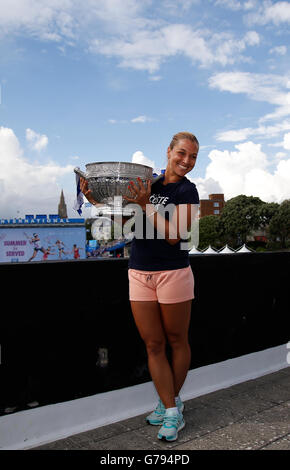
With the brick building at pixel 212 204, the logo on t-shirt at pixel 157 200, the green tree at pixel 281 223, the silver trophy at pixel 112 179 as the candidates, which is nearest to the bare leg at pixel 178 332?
the logo on t-shirt at pixel 157 200

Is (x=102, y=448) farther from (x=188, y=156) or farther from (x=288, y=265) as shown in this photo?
(x=288, y=265)

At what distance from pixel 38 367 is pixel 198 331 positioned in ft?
4.97

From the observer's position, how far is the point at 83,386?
301 cm

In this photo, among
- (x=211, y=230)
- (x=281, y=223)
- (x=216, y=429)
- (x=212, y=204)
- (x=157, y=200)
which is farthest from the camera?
(x=212, y=204)

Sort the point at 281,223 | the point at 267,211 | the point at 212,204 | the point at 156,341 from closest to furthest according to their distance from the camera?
the point at 156,341
the point at 281,223
the point at 267,211
the point at 212,204

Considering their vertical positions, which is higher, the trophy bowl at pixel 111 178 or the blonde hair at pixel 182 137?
the blonde hair at pixel 182 137

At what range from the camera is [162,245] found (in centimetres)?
273

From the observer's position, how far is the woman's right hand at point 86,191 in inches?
98.4

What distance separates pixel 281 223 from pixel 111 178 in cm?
7378

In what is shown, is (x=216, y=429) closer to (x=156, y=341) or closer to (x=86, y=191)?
(x=156, y=341)

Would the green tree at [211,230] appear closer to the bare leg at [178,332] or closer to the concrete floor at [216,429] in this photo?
Result: the concrete floor at [216,429]

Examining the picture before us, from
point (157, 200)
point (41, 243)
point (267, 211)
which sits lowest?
point (41, 243)

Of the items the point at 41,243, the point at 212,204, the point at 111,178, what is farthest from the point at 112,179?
the point at 212,204
